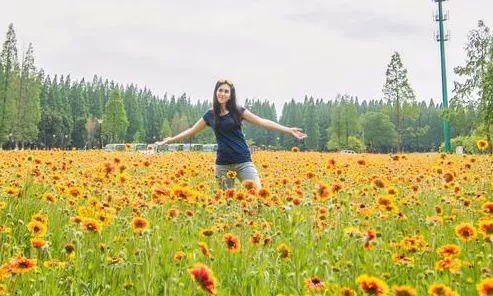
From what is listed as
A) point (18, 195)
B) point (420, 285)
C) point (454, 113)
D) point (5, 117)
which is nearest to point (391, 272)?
point (420, 285)

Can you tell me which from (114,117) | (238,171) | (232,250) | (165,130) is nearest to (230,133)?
(238,171)

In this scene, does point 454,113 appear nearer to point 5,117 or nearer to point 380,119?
point 5,117

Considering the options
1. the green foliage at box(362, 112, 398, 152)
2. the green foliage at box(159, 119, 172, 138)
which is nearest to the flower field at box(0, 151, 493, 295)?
the green foliage at box(362, 112, 398, 152)

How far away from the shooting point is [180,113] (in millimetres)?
113438

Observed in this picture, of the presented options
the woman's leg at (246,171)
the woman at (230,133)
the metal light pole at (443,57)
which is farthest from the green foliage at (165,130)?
the woman's leg at (246,171)

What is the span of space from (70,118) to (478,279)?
8505cm

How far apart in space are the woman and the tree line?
10299 millimetres

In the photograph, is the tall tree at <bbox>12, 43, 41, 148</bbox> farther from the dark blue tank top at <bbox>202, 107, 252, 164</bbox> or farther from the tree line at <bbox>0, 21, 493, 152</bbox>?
the dark blue tank top at <bbox>202, 107, 252, 164</bbox>

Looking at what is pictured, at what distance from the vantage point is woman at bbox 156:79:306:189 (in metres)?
5.69

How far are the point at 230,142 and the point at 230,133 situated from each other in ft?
0.36

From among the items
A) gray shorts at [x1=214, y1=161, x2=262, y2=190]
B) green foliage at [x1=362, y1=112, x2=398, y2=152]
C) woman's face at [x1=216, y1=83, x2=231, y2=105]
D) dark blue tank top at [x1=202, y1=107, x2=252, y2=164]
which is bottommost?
gray shorts at [x1=214, y1=161, x2=262, y2=190]

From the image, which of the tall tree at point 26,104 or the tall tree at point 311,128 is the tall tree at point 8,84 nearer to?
the tall tree at point 26,104

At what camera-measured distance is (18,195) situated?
392 centimetres

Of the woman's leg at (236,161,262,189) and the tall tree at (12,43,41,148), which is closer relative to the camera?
the woman's leg at (236,161,262,189)
